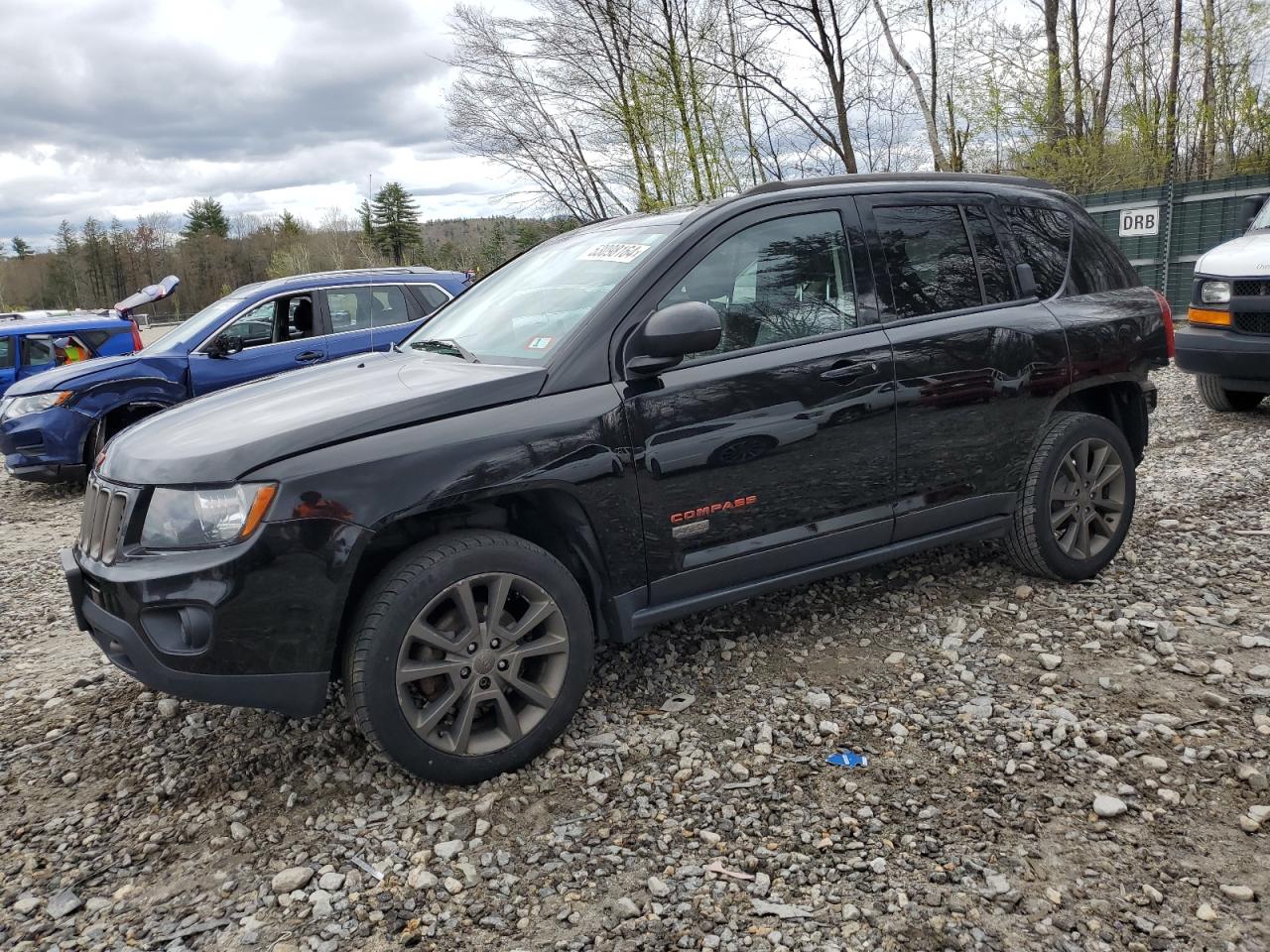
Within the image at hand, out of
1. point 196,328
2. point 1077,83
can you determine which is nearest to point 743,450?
point 196,328

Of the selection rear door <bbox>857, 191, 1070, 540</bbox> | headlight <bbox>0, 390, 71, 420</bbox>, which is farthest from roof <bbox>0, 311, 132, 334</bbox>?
rear door <bbox>857, 191, 1070, 540</bbox>

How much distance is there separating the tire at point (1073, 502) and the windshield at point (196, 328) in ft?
24.5

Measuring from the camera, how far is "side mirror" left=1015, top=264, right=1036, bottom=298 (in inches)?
162

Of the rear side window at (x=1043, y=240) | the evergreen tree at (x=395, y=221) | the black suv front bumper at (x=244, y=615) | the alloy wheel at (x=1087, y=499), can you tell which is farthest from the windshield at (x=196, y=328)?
→ the evergreen tree at (x=395, y=221)

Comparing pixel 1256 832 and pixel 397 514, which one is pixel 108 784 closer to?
pixel 397 514

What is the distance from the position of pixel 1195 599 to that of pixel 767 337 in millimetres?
2424

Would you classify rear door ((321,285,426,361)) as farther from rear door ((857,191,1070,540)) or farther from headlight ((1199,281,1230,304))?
headlight ((1199,281,1230,304))

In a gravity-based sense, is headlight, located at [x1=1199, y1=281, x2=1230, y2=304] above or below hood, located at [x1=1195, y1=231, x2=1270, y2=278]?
below

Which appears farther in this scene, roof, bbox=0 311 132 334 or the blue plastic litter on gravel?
roof, bbox=0 311 132 334

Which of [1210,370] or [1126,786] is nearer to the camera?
[1126,786]

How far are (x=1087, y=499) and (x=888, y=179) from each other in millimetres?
1797

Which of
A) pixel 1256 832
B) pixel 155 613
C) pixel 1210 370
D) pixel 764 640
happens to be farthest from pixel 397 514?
pixel 1210 370

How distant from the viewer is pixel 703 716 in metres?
3.38

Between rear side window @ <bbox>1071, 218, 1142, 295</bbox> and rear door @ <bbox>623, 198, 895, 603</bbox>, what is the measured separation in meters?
1.37
